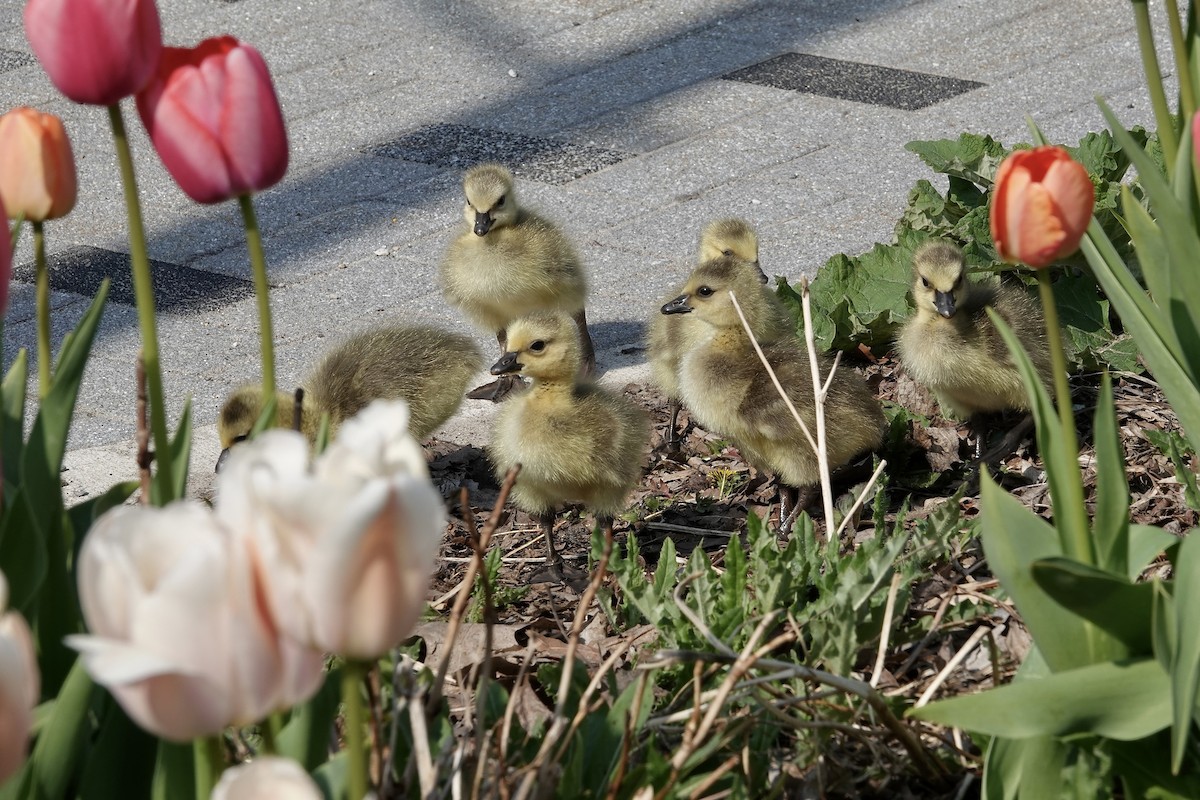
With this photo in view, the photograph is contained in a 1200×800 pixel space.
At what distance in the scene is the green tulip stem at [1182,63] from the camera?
2.39m

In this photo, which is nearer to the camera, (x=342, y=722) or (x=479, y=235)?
(x=342, y=722)

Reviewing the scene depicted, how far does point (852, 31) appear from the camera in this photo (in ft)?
28.6

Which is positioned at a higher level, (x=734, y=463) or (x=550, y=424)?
(x=550, y=424)

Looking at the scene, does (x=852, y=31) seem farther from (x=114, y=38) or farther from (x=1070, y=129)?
(x=114, y=38)

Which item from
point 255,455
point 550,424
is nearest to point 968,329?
point 550,424

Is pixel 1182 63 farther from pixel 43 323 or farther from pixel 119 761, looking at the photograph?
pixel 119 761

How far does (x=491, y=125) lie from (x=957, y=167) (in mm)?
3320

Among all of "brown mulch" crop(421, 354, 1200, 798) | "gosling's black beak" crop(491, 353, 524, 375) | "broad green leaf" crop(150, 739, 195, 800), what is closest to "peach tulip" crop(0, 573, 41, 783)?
"broad green leaf" crop(150, 739, 195, 800)

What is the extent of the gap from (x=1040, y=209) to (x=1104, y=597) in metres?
0.48

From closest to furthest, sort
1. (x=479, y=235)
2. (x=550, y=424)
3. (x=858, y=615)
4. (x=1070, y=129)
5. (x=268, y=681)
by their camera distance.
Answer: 1. (x=268, y=681)
2. (x=858, y=615)
3. (x=550, y=424)
4. (x=479, y=235)
5. (x=1070, y=129)

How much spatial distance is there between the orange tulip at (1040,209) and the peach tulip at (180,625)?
1.12 meters

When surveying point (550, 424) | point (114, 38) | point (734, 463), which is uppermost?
point (114, 38)

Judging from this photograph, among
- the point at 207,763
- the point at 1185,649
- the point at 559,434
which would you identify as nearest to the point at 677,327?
the point at 559,434

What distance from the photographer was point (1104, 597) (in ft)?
6.41
